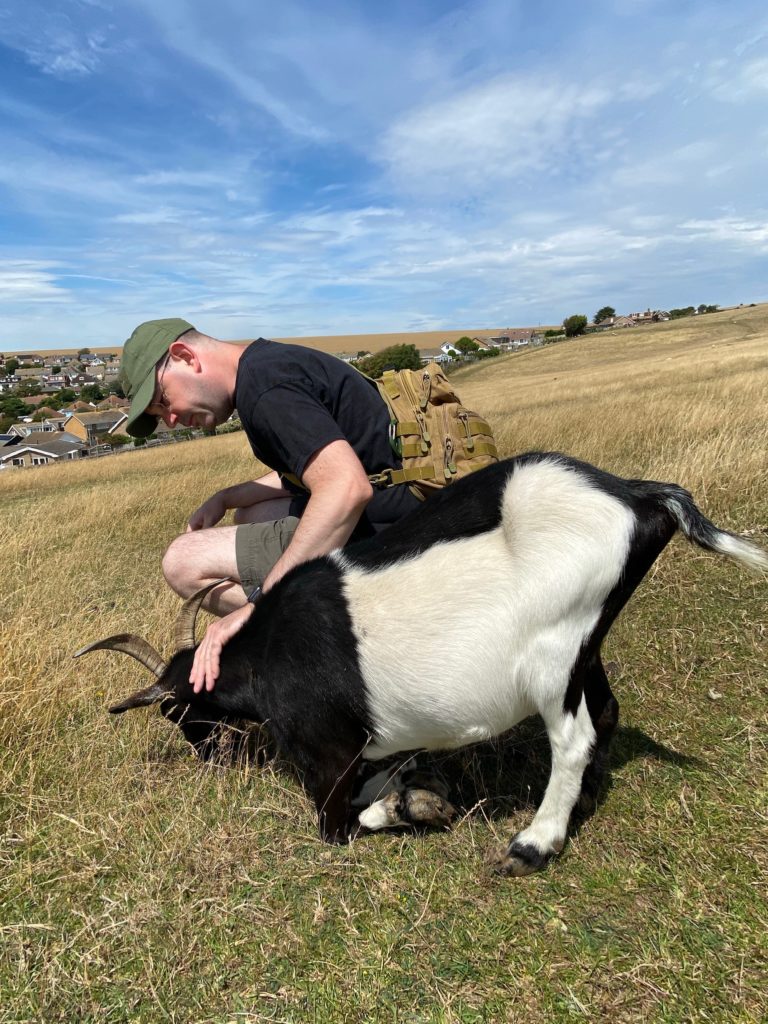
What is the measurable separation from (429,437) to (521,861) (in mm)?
2125

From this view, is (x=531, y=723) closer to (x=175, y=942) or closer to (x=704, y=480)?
(x=175, y=942)

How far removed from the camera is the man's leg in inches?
153

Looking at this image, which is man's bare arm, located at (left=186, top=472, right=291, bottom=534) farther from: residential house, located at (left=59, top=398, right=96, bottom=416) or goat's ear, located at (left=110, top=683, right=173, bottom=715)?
residential house, located at (left=59, top=398, right=96, bottom=416)

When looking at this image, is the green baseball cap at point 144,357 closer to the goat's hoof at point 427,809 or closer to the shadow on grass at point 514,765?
the goat's hoof at point 427,809

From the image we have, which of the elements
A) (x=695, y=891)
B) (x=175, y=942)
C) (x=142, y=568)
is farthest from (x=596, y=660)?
(x=142, y=568)

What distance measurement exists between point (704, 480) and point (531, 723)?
3.70m

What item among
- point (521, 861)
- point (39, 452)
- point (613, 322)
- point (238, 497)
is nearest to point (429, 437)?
point (238, 497)

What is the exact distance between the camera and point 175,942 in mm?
2441

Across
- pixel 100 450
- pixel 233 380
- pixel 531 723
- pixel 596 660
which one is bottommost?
pixel 100 450

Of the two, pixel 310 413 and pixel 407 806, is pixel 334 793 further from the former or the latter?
pixel 310 413

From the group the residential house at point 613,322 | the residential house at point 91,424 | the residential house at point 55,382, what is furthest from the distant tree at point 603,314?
the residential house at point 55,382

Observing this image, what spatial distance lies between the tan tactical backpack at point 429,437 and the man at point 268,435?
0.10 metres

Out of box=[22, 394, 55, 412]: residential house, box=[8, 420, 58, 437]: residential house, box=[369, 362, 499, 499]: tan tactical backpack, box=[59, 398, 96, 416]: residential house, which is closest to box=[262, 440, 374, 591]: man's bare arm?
box=[369, 362, 499, 499]: tan tactical backpack

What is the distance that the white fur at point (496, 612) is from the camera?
8.19 ft
